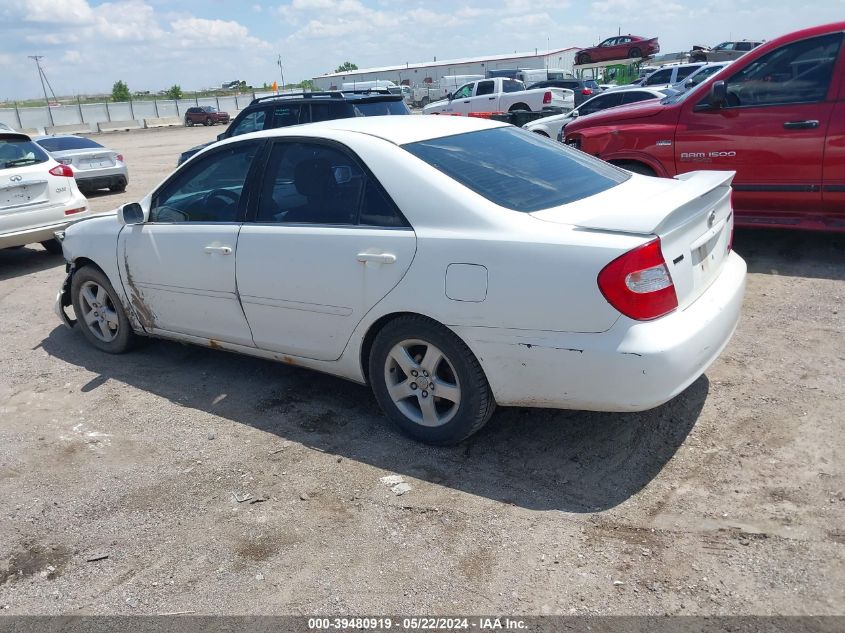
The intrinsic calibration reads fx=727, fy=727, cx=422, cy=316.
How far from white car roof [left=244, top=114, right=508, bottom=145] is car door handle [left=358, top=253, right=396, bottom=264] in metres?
0.67

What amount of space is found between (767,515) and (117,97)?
90.2 meters

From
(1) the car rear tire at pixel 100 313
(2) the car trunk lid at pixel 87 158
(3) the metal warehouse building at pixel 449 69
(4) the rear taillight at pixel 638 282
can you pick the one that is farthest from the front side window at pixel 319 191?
(3) the metal warehouse building at pixel 449 69

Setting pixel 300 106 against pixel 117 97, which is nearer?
pixel 300 106

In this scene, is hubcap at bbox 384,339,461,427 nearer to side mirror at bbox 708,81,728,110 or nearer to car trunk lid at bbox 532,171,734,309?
car trunk lid at bbox 532,171,734,309

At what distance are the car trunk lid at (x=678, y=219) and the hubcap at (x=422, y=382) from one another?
2.90ft

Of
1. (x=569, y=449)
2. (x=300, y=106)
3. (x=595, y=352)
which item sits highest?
(x=300, y=106)

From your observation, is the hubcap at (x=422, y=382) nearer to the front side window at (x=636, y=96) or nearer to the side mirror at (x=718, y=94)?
the side mirror at (x=718, y=94)

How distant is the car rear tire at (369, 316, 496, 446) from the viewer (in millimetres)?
3527

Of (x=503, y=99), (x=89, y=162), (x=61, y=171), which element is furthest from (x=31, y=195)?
(x=503, y=99)

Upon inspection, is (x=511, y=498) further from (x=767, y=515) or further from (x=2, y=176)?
(x=2, y=176)

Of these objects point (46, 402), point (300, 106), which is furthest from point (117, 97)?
point (46, 402)

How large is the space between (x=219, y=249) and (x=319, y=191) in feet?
2.49

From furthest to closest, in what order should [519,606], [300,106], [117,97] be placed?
[117,97], [300,106], [519,606]

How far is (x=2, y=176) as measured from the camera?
8.25 meters
